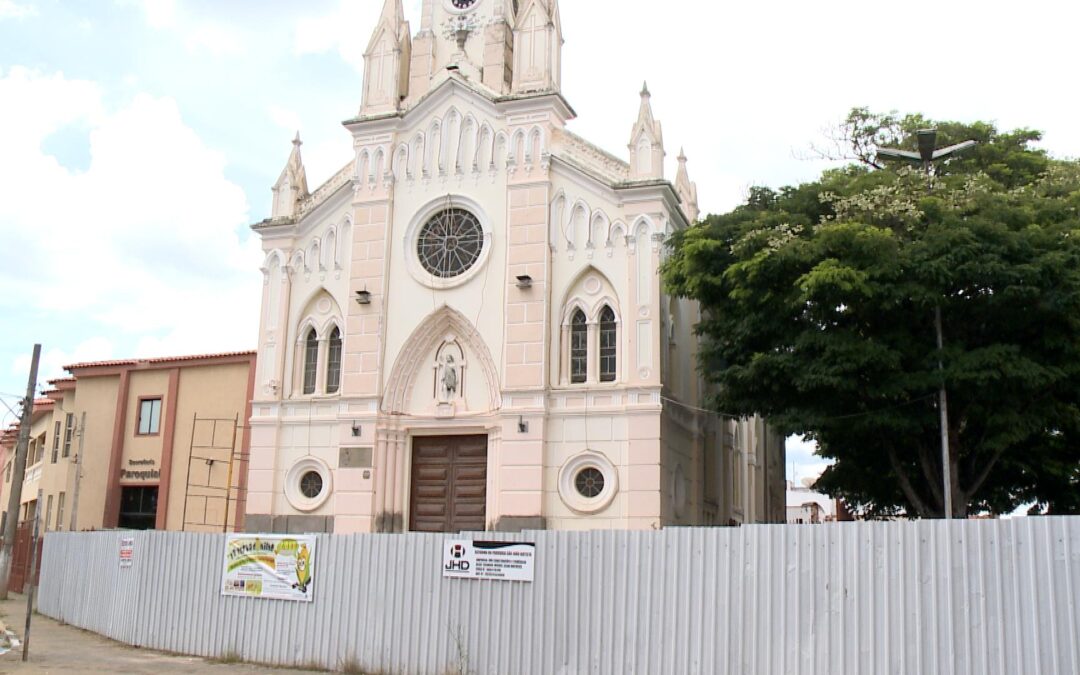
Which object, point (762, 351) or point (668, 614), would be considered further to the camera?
point (762, 351)

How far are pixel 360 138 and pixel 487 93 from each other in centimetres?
374

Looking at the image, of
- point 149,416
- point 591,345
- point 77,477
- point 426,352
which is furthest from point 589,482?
point 77,477

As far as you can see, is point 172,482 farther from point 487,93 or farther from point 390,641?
point 390,641

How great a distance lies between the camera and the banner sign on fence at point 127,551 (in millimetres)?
20531

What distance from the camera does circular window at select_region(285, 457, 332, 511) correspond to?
2623 cm

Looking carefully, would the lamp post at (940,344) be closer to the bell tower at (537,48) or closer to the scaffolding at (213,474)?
the bell tower at (537,48)

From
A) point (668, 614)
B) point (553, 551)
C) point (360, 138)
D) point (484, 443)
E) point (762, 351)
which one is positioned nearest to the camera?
point (668, 614)

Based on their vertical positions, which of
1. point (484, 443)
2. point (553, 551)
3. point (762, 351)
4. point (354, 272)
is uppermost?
point (354, 272)

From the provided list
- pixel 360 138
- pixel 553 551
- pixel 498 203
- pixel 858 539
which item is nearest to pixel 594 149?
pixel 498 203

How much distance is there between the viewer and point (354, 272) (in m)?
26.9

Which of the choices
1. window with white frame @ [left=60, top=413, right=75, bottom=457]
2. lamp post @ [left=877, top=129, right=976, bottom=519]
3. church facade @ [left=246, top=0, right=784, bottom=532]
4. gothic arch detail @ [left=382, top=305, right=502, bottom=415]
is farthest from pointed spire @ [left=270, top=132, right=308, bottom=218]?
lamp post @ [left=877, top=129, right=976, bottom=519]

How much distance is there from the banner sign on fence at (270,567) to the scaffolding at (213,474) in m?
14.0

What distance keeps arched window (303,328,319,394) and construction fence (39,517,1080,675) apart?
8.30 m

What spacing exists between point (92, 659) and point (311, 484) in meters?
Answer: 9.13
